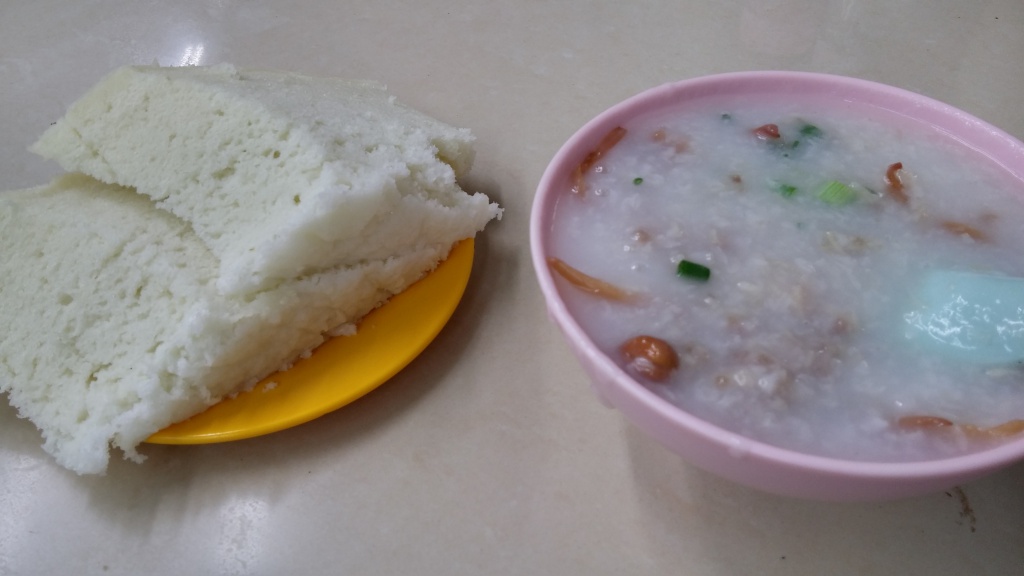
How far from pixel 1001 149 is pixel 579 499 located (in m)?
0.91

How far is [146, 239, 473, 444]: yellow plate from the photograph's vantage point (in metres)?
1.23

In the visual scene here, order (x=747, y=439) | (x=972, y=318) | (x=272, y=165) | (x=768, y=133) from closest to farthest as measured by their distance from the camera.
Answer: (x=747, y=439) < (x=972, y=318) < (x=768, y=133) < (x=272, y=165)

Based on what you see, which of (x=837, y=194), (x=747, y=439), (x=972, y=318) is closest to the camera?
(x=747, y=439)

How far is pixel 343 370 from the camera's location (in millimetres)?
1318

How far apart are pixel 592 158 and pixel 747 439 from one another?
573 millimetres

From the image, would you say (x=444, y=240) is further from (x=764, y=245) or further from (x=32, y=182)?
(x=32, y=182)

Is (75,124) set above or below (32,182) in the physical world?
above

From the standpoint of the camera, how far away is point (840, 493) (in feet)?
2.74

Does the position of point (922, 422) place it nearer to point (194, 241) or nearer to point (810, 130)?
point (810, 130)

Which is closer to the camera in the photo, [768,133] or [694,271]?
[694,271]

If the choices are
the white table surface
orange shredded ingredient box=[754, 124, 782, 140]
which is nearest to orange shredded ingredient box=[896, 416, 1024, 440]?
the white table surface

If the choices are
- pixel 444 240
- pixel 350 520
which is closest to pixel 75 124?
pixel 444 240

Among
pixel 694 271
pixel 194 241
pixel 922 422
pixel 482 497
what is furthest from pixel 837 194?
pixel 194 241

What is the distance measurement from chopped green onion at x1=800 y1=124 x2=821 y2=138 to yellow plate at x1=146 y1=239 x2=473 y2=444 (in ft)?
2.25
